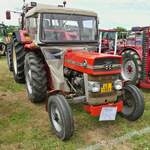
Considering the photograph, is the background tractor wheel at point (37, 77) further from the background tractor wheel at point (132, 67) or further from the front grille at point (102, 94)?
the background tractor wheel at point (132, 67)

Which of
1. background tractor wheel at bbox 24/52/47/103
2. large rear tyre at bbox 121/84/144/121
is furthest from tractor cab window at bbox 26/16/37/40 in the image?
large rear tyre at bbox 121/84/144/121

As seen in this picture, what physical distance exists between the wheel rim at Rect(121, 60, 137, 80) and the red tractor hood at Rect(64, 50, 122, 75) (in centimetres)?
306

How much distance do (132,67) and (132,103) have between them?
285cm

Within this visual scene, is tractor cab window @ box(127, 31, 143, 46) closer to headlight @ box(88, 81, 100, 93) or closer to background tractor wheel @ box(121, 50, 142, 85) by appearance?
background tractor wheel @ box(121, 50, 142, 85)

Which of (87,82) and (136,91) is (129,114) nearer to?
(136,91)

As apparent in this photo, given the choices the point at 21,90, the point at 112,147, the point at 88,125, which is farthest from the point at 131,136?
the point at 21,90

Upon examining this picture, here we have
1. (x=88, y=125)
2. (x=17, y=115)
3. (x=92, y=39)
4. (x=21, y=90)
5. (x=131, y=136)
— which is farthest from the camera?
(x=21, y=90)

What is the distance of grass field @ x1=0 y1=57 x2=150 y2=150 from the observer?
427 centimetres

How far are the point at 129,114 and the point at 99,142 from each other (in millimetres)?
1052

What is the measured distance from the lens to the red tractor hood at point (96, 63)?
4.54m

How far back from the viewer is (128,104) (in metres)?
5.28

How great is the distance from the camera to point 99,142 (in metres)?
4.38

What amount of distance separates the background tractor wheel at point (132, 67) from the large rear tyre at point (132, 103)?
219 centimetres

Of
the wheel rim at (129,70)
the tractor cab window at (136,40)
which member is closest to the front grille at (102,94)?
the wheel rim at (129,70)
